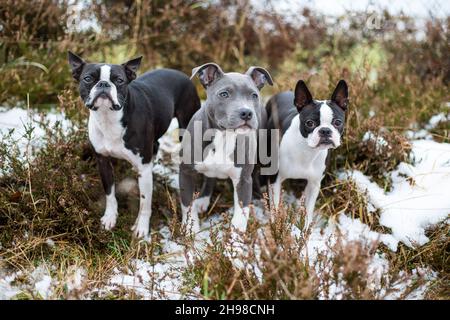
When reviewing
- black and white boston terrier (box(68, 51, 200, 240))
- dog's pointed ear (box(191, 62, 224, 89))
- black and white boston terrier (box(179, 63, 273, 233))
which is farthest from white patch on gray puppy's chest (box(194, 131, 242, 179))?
black and white boston terrier (box(68, 51, 200, 240))

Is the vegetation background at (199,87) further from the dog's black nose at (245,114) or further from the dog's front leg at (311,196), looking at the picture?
the dog's black nose at (245,114)

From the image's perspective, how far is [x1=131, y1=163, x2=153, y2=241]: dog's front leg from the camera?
4.63 m

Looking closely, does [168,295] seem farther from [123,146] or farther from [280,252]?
[123,146]

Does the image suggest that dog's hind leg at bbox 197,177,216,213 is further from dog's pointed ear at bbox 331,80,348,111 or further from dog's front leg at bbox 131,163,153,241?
dog's pointed ear at bbox 331,80,348,111

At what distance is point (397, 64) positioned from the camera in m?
7.69

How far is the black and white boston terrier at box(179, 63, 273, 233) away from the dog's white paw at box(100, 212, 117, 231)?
645mm

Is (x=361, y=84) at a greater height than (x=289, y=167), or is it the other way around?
(x=361, y=84)

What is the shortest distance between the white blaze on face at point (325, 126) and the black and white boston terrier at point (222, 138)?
0.48 meters

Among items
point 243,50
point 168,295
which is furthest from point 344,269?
point 243,50

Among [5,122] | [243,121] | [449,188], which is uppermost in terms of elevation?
[5,122]

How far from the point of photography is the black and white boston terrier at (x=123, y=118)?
413 centimetres

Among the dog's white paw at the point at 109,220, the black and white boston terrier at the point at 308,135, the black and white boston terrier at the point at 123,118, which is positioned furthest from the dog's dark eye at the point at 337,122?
the dog's white paw at the point at 109,220

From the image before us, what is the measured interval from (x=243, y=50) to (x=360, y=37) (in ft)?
6.63

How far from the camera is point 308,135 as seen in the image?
4352 millimetres
